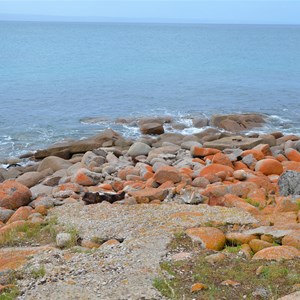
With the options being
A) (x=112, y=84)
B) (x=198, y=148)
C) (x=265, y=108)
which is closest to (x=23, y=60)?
(x=112, y=84)

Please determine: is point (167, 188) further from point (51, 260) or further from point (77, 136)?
point (77, 136)

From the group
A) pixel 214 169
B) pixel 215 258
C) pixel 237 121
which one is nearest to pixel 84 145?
A: pixel 214 169

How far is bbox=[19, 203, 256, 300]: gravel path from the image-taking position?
7.47 m

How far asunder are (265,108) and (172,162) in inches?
648

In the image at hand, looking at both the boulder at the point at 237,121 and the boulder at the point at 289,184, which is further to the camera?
the boulder at the point at 237,121

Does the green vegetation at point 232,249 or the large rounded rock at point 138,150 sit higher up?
the green vegetation at point 232,249

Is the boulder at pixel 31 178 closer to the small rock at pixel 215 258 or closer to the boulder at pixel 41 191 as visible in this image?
the boulder at pixel 41 191

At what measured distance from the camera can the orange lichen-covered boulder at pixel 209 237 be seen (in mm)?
9094

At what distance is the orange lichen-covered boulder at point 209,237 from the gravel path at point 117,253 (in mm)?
420

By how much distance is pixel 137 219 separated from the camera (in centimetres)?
1065

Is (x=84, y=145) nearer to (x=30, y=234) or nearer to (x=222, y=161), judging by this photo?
(x=222, y=161)

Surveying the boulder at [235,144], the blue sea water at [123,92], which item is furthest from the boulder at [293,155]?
the blue sea water at [123,92]

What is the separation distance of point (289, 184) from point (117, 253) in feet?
18.3

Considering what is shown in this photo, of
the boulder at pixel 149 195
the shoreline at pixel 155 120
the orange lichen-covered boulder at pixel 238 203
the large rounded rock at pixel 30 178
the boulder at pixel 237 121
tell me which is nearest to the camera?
the orange lichen-covered boulder at pixel 238 203
